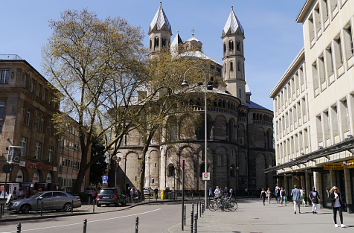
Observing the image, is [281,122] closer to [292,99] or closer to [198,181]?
[292,99]

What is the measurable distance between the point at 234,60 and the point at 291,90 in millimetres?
33581

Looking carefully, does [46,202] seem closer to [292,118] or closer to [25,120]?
[25,120]

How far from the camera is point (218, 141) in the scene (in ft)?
176

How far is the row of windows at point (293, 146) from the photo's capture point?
31594mm

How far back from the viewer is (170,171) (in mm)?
54562

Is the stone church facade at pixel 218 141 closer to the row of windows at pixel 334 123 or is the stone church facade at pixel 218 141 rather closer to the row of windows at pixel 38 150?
the row of windows at pixel 38 150

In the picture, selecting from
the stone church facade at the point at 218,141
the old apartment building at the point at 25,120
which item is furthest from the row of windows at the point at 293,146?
the old apartment building at the point at 25,120

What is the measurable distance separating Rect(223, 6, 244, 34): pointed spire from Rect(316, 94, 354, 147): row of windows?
4910cm

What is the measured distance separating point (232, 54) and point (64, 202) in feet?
178

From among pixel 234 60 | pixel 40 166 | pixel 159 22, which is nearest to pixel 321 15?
pixel 40 166

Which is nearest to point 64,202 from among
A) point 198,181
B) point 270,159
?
point 198,181

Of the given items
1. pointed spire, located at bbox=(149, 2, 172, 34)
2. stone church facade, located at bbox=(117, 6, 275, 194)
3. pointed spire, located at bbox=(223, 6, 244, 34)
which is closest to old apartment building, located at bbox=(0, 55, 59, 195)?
stone church facade, located at bbox=(117, 6, 275, 194)

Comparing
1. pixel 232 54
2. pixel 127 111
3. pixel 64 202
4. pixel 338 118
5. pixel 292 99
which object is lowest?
pixel 64 202

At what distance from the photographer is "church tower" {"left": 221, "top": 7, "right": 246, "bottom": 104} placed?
6856cm
